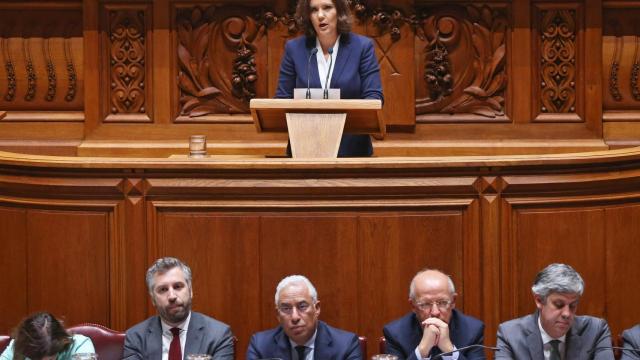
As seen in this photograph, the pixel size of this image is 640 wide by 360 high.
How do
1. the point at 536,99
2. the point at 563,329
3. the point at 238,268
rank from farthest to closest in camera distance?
the point at 536,99
the point at 238,268
the point at 563,329

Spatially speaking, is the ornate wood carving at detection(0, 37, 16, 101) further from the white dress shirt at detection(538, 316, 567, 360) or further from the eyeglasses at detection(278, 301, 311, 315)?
the white dress shirt at detection(538, 316, 567, 360)

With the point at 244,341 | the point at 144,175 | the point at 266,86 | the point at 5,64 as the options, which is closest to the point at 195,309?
the point at 244,341

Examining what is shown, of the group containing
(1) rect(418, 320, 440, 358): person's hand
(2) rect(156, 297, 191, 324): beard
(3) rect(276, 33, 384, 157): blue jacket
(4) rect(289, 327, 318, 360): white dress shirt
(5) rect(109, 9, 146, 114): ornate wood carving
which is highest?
(5) rect(109, 9, 146, 114): ornate wood carving

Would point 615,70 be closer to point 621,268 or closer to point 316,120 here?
point 621,268

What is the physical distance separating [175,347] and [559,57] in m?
3.70

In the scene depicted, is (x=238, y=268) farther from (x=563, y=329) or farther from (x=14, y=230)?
(x=563, y=329)

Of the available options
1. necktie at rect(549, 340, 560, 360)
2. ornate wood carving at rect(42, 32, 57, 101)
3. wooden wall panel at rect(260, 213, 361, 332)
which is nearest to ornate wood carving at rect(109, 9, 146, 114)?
ornate wood carving at rect(42, 32, 57, 101)

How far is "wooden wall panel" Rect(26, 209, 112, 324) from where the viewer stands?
17.9 feet

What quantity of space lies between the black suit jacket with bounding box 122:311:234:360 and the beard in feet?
0.15

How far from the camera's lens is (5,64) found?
786cm

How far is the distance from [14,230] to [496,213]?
2124mm

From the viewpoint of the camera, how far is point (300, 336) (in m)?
4.77

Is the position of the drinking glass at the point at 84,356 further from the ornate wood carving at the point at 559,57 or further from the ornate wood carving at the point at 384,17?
the ornate wood carving at the point at 559,57

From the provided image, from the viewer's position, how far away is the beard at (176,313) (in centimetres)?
486
